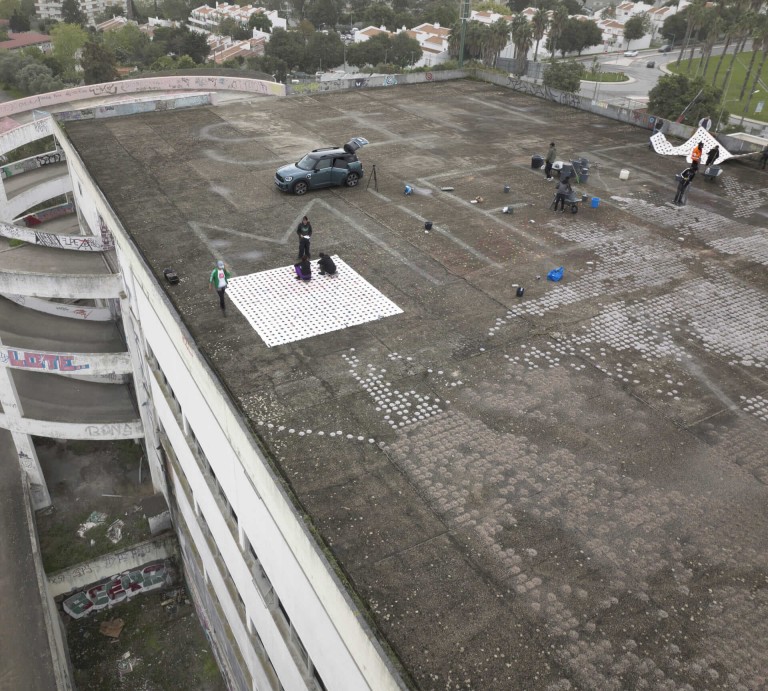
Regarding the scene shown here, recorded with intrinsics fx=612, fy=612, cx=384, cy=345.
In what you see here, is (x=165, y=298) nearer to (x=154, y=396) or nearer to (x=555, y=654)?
(x=154, y=396)

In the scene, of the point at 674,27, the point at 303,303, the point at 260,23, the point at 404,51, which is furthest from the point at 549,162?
the point at 674,27

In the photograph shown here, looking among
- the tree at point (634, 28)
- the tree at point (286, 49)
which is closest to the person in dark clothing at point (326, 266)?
the tree at point (286, 49)

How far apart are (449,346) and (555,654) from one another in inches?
318

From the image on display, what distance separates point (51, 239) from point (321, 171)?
1022 cm

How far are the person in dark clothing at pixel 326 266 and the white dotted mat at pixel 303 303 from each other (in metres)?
0.15

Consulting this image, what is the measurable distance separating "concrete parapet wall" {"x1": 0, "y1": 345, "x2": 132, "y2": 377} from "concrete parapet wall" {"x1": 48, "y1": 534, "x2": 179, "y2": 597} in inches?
263

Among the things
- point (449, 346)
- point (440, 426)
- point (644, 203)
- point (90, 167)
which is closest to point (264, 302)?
point (449, 346)

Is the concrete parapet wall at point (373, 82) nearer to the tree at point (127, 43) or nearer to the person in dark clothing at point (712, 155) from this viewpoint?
the person in dark clothing at point (712, 155)

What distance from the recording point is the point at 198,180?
24.7m

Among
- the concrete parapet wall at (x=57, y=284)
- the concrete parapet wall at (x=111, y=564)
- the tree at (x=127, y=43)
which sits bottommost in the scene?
the concrete parapet wall at (x=111, y=564)

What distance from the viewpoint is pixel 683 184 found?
2323 centimetres

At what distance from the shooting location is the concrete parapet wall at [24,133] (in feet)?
103

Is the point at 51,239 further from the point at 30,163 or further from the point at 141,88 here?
the point at 141,88

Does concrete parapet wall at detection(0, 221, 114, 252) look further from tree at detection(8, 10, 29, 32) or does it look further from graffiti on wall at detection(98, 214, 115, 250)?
tree at detection(8, 10, 29, 32)
